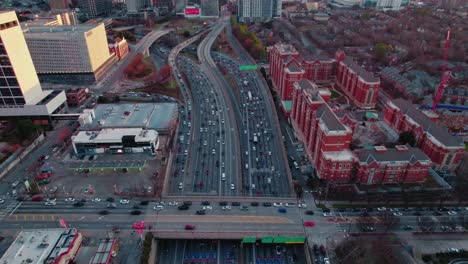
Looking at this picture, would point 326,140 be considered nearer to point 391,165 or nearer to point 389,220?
point 391,165

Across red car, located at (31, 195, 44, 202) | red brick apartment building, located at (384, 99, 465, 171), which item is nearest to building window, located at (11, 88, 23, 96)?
red car, located at (31, 195, 44, 202)

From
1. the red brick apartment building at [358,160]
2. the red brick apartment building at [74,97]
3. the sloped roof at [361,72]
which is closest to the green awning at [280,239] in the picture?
the red brick apartment building at [358,160]

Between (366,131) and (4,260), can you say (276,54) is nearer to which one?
(366,131)

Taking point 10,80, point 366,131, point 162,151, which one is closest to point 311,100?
point 366,131

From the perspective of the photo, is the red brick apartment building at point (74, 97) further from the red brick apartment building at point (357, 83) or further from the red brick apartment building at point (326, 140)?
the red brick apartment building at point (357, 83)

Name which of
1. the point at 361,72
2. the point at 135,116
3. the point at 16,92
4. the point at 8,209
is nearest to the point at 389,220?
the point at 361,72
